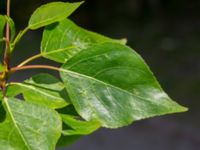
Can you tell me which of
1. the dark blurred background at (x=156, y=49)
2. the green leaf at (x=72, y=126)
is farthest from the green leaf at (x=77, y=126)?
the dark blurred background at (x=156, y=49)

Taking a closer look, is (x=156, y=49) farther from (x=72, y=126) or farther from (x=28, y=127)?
(x=28, y=127)

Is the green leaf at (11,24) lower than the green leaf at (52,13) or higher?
lower

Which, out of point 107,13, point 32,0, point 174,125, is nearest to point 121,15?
point 107,13

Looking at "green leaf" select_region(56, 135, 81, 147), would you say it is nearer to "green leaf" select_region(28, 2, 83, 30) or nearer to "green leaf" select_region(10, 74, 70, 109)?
"green leaf" select_region(10, 74, 70, 109)

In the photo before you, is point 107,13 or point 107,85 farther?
point 107,13

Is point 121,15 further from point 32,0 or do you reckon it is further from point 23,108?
point 23,108

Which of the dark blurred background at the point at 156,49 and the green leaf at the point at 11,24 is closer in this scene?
the green leaf at the point at 11,24

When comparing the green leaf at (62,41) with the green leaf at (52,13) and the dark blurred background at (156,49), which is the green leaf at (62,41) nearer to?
the green leaf at (52,13)
